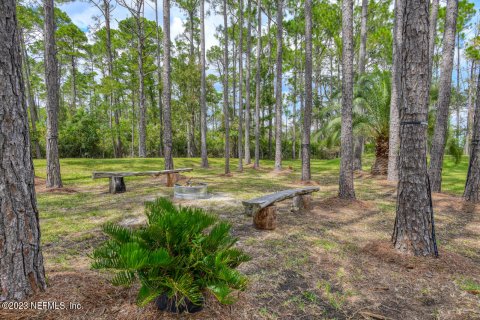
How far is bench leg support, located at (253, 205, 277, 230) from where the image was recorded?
441cm

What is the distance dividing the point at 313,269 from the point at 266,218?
1480mm

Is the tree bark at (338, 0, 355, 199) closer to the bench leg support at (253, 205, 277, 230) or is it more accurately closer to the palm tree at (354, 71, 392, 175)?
the bench leg support at (253, 205, 277, 230)

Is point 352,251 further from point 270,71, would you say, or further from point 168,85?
point 270,71

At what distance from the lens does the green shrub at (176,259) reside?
1.70 meters

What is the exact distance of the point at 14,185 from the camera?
6.16 feet

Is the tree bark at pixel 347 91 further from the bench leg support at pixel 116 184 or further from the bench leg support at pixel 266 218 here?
the bench leg support at pixel 116 184

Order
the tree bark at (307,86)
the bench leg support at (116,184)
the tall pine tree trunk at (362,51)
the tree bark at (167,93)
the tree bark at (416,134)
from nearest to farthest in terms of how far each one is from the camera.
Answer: the tree bark at (416,134)
the bench leg support at (116,184)
the tree bark at (307,86)
the tree bark at (167,93)
the tall pine tree trunk at (362,51)

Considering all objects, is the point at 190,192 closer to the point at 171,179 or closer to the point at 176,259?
the point at 171,179

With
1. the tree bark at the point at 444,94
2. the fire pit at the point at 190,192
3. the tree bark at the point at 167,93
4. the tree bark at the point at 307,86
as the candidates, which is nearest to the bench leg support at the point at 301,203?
the fire pit at the point at 190,192

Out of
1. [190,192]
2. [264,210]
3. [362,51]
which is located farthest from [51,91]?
[362,51]

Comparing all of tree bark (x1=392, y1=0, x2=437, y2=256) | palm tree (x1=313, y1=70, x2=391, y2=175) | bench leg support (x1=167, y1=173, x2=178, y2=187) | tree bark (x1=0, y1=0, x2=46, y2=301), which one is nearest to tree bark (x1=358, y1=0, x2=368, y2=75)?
palm tree (x1=313, y1=70, x2=391, y2=175)

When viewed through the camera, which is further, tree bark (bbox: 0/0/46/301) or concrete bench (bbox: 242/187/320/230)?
concrete bench (bbox: 242/187/320/230)

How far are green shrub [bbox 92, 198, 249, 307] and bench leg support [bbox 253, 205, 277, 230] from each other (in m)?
Result: 2.34

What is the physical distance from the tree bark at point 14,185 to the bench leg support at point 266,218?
10.2 ft
